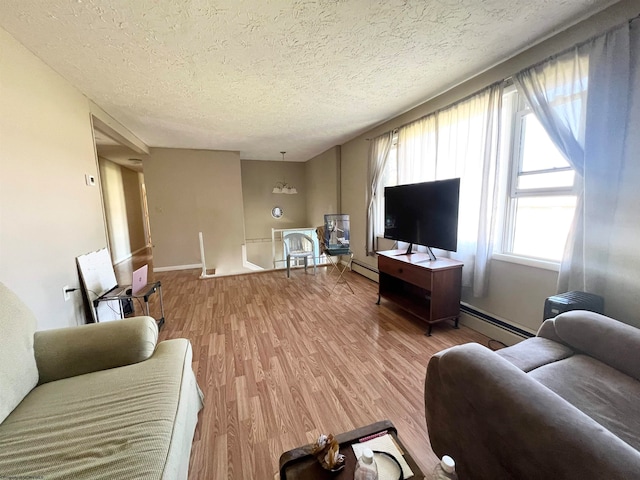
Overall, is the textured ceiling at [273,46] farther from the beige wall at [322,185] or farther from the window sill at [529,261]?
the beige wall at [322,185]

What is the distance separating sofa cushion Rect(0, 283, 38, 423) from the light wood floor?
866mm

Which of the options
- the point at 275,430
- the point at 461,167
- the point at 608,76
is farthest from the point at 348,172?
the point at 275,430

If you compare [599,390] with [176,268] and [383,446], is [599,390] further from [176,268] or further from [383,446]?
[176,268]

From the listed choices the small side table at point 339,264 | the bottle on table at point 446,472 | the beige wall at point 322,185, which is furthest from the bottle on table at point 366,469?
the beige wall at point 322,185

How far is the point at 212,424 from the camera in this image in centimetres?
156

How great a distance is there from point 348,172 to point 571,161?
349 centimetres

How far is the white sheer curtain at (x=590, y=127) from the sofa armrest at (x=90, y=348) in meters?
2.92

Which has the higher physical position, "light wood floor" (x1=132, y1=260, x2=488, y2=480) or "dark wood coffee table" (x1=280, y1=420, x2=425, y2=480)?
"dark wood coffee table" (x1=280, y1=420, x2=425, y2=480)

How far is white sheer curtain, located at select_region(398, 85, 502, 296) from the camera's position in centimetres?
233

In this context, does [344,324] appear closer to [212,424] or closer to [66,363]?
[212,424]

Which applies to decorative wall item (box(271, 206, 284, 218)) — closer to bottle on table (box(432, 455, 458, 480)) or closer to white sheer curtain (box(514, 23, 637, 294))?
white sheer curtain (box(514, 23, 637, 294))

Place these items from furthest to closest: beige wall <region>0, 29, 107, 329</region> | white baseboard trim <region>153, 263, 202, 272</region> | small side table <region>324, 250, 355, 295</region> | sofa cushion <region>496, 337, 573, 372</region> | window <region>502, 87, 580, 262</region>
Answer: white baseboard trim <region>153, 263, 202, 272</region>, small side table <region>324, 250, 355, 295</region>, window <region>502, 87, 580, 262</region>, beige wall <region>0, 29, 107, 329</region>, sofa cushion <region>496, 337, 573, 372</region>

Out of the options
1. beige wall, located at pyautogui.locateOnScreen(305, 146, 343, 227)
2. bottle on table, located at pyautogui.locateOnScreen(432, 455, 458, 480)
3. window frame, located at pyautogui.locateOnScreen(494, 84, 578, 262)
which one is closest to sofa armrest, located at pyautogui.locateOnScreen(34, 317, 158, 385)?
bottle on table, located at pyautogui.locateOnScreen(432, 455, 458, 480)

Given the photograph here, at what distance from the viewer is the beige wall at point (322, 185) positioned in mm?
5398
